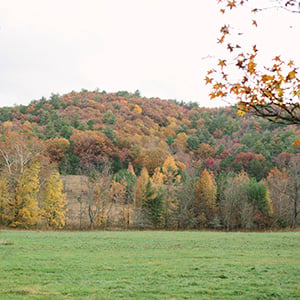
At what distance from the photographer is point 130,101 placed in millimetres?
149375

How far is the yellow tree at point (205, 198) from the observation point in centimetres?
5478

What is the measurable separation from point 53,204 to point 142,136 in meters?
63.0

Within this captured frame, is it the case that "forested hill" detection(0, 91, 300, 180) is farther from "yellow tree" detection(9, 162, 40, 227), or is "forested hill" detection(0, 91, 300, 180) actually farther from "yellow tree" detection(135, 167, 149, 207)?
"yellow tree" detection(9, 162, 40, 227)

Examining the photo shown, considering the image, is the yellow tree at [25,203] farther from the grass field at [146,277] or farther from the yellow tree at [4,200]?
the grass field at [146,277]

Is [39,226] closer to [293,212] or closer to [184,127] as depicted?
[293,212]

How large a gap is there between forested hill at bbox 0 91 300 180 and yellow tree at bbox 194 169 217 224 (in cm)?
1420

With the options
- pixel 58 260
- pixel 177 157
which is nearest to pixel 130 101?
pixel 177 157

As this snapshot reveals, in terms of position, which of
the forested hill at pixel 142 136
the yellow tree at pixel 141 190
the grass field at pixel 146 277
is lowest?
the grass field at pixel 146 277

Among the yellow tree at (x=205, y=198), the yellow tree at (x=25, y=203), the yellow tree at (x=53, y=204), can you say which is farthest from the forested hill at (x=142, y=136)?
the yellow tree at (x=25, y=203)

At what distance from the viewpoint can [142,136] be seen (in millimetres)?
106000

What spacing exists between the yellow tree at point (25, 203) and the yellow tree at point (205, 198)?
2405cm

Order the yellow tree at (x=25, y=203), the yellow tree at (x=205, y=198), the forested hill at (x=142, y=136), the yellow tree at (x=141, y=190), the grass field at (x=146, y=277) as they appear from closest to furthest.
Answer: the grass field at (x=146, y=277) → the yellow tree at (x=25, y=203) → the yellow tree at (x=205, y=198) → the yellow tree at (x=141, y=190) → the forested hill at (x=142, y=136)

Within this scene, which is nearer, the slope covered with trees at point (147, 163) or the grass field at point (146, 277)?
the grass field at point (146, 277)

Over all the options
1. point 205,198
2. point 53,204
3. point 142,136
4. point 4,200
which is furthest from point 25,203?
point 142,136
